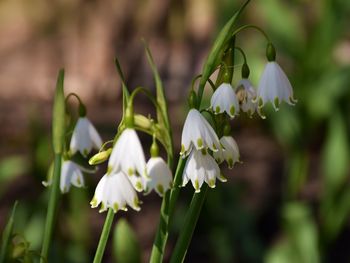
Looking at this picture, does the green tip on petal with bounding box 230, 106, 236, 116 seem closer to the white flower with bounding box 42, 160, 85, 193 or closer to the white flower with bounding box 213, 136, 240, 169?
the white flower with bounding box 213, 136, 240, 169

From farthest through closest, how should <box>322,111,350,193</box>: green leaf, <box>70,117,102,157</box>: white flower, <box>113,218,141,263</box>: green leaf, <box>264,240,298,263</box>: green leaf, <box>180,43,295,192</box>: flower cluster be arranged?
<box>322,111,350,193</box>: green leaf → <box>264,240,298,263</box>: green leaf → <box>113,218,141,263</box>: green leaf → <box>70,117,102,157</box>: white flower → <box>180,43,295,192</box>: flower cluster

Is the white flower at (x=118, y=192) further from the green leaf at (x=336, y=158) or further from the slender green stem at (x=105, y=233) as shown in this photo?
the green leaf at (x=336, y=158)

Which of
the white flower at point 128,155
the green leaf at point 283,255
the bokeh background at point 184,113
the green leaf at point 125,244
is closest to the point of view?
the white flower at point 128,155

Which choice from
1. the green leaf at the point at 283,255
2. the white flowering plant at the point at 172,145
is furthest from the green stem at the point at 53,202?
the green leaf at the point at 283,255

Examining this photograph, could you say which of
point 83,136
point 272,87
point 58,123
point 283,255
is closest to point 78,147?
point 83,136

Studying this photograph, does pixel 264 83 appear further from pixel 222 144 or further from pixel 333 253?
pixel 333 253

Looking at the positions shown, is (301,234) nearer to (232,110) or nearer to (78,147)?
(78,147)

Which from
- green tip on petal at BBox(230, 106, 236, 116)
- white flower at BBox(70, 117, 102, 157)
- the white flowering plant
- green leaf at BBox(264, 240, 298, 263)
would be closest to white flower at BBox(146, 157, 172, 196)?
the white flowering plant
